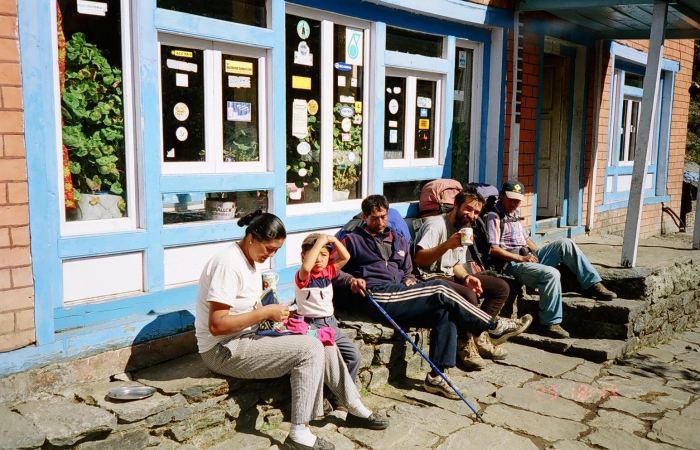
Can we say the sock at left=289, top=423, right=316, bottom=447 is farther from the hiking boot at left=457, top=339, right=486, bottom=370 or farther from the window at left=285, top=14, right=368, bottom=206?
the window at left=285, top=14, right=368, bottom=206

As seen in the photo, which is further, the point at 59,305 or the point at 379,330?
the point at 379,330

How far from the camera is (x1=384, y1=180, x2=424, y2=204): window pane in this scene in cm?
671

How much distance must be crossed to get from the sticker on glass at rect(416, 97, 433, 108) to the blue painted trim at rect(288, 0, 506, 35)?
70cm

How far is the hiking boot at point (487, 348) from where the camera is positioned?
227 inches

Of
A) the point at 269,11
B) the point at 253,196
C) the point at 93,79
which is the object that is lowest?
the point at 253,196

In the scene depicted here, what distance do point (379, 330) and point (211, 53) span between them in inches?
97.2

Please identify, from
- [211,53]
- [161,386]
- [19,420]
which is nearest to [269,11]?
[211,53]

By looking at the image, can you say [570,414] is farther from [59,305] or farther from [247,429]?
[59,305]

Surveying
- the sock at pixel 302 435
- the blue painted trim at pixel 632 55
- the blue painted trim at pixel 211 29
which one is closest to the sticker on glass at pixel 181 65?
the blue painted trim at pixel 211 29

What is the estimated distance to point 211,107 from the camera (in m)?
4.89

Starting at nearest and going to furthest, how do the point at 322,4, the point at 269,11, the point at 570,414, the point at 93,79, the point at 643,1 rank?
the point at 93,79
the point at 570,414
the point at 269,11
the point at 322,4
the point at 643,1

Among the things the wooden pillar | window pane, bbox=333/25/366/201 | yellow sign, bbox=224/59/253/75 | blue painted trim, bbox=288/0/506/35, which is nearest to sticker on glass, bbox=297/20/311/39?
blue painted trim, bbox=288/0/506/35

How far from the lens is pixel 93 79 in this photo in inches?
165

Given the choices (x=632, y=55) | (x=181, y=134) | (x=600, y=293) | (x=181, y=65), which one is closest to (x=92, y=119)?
(x=181, y=134)
